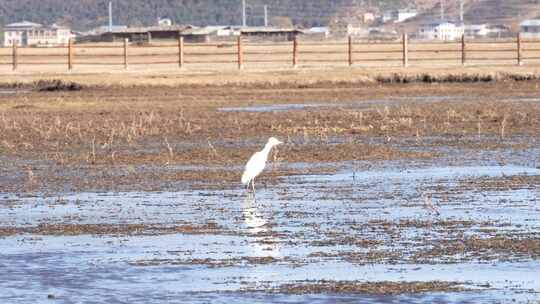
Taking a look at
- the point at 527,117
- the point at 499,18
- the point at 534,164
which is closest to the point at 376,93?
the point at 527,117

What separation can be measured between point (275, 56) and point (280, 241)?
200 ft

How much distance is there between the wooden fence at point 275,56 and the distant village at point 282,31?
19414 mm

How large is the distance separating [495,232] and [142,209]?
4.51 m

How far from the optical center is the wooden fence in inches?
2324

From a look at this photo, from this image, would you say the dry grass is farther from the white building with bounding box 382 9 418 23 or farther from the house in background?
the white building with bounding box 382 9 418 23

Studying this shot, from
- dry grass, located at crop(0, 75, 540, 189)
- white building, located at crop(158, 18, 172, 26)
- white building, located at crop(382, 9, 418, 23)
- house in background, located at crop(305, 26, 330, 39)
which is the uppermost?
white building, located at crop(382, 9, 418, 23)

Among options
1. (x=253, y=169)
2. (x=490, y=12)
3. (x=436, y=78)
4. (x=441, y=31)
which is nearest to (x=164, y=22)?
(x=441, y=31)

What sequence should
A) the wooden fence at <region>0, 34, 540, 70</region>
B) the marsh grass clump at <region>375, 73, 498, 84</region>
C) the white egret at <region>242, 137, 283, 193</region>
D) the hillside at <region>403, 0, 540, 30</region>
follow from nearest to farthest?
the white egret at <region>242, 137, 283, 193</region>, the marsh grass clump at <region>375, 73, 498, 84</region>, the wooden fence at <region>0, 34, 540, 70</region>, the hillside at <region>403, 0, 540, 30</region>

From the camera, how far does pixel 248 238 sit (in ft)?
49.3

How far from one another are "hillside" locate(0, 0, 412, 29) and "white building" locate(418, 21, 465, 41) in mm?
22141

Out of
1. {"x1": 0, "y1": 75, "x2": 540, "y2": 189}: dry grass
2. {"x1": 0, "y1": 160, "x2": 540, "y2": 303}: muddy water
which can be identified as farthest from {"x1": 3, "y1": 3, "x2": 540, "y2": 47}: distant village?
{"x1": 0, "y1": 160, "x2": 540, "y2": 303}: muddy water

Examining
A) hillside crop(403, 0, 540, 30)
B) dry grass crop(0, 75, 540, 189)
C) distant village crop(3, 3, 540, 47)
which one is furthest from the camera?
hillside crop(403, 0, 540, 30)

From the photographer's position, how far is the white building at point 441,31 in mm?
146375

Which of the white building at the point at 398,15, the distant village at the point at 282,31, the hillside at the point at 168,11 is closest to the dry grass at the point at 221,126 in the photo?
the distant village at the point at 282,31
